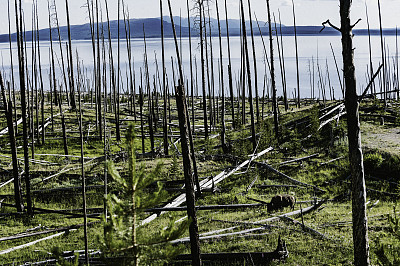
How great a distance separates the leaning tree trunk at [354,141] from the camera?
5.91 meters

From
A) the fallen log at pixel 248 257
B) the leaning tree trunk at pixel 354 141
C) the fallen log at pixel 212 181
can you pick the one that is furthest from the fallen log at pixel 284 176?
the leaning tree trunk at pixel 354 141

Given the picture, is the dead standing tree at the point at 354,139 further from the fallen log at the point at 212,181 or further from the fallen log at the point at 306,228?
the fallen log at the point at 212,181

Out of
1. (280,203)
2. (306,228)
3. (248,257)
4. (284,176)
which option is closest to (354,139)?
(248,257)

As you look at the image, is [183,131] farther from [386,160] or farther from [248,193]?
[386,160]

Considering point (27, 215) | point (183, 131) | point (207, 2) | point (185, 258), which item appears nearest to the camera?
point (183, 131)

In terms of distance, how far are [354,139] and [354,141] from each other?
1.1 inches

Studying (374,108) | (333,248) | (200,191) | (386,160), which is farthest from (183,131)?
(374,108)

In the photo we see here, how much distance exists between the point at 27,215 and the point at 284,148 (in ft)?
40.1

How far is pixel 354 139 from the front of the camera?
6062 mm

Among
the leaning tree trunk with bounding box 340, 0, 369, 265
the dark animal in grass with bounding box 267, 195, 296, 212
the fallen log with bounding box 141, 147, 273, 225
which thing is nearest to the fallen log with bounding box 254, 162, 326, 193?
the fallen log with bounding box 141, 147, 273, 225

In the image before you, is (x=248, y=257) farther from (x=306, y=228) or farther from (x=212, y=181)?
(x=212, y=181)

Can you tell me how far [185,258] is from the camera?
31.9 ft

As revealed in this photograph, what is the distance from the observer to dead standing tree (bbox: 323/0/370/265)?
5906mm

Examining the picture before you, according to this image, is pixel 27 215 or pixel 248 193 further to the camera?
pixel 248 193
